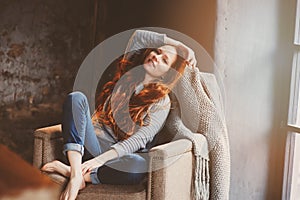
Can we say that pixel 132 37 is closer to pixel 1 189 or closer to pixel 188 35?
pixel 188 35

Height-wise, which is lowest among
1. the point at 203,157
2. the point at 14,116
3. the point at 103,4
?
the point at 203,157

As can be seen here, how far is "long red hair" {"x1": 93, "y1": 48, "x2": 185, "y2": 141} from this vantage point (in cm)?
166

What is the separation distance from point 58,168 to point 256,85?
990 millimetres

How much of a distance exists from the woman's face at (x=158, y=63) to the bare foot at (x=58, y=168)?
409 millimetres

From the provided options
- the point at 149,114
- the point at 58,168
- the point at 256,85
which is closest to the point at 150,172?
the point at 149,114

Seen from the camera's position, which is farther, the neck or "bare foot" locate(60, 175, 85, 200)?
the neck

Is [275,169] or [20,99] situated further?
[275,169]

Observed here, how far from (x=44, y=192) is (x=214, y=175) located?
66 centimetres

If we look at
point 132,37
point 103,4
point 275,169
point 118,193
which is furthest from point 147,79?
point 275,169

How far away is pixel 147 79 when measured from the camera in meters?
1.70

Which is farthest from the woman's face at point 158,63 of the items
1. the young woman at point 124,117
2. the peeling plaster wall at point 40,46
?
the peeling plaster wall at point 40,46

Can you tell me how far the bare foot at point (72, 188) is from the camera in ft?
5.14

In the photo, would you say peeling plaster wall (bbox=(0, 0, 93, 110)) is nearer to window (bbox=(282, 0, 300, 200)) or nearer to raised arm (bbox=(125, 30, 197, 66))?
raised arm (bbox=(125, 30, 197, 66))

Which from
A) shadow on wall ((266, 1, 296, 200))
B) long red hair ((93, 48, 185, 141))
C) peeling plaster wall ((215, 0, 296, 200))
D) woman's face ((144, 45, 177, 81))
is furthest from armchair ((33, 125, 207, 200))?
shadow on wall ((266, 1, 296, 200))
